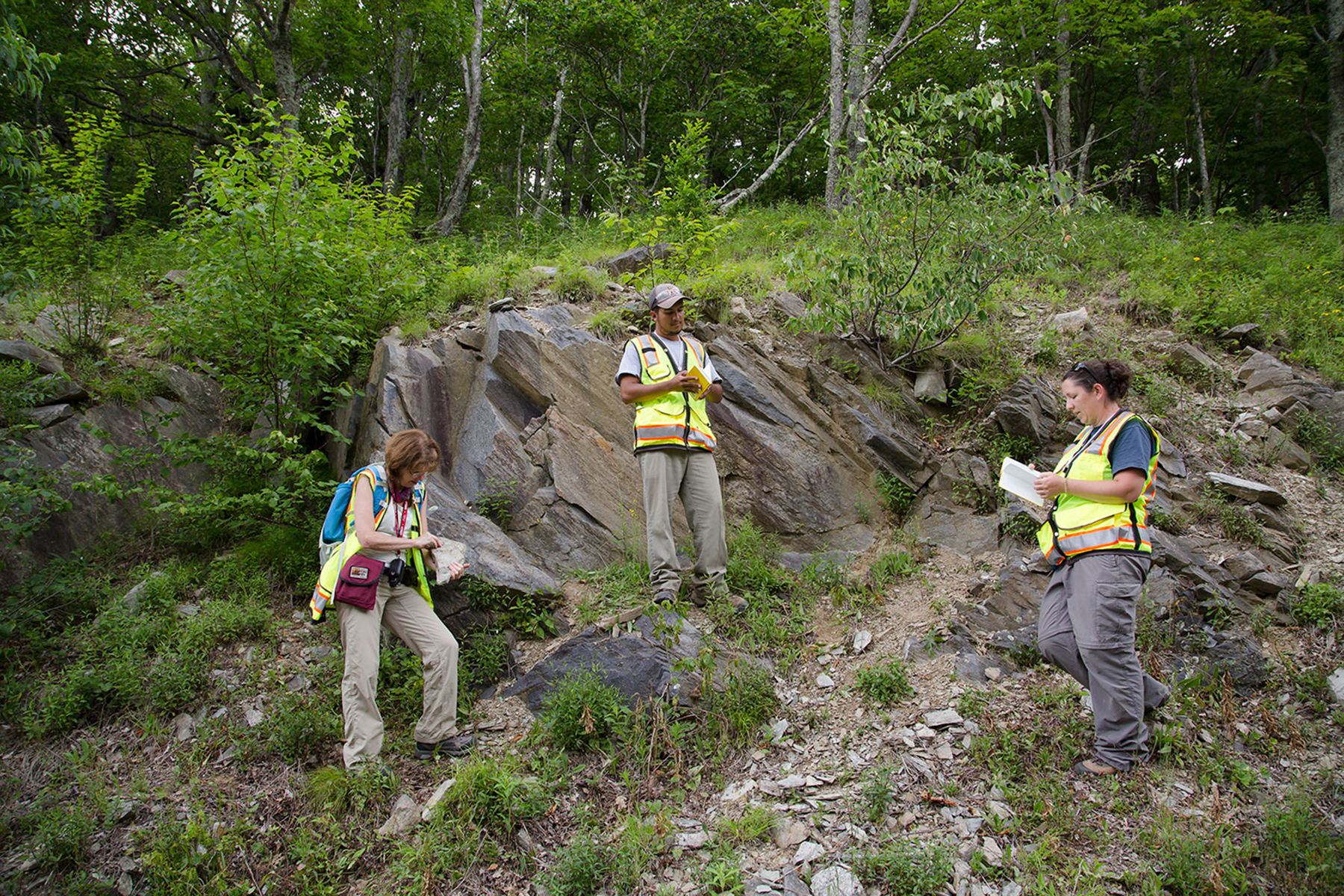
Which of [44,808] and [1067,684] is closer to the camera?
[44,808]

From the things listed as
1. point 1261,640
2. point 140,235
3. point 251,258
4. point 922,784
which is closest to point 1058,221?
point 1261,640

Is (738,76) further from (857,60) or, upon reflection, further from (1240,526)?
(1240,526)

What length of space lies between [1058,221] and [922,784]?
5096mm

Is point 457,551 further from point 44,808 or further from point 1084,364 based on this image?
point 1084,364

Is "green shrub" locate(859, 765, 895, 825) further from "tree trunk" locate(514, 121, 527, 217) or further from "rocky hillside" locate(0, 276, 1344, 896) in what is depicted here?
"tree trunk" locate(514, 121, 527, 217)

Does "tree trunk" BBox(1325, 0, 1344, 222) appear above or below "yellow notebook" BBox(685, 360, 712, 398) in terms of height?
above

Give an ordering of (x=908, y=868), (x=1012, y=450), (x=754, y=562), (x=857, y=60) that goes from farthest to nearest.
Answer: (x=857, y=60) → (x=1012, y=450) → (x=754, y=562) → (x=908, y=868)

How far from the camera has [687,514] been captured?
203 inches

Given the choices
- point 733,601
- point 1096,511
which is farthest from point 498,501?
point 1096,511

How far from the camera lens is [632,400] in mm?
4930

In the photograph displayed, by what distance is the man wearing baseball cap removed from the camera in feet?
16.1

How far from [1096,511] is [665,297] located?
315 cm

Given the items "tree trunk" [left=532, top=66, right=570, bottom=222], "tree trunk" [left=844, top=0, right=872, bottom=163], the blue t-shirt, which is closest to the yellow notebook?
the blue t-shirt

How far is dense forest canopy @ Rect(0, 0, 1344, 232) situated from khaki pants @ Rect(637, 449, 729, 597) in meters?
7.31
